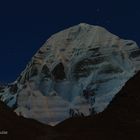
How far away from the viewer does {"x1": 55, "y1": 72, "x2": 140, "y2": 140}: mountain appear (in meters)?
64.9

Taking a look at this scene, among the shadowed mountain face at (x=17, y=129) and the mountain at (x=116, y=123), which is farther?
the mountain at (x=116, y=123)

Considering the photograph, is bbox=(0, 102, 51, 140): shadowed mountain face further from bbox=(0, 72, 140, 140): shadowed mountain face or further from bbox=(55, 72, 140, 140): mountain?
bbox=(55, 72, 140, 140): mountain

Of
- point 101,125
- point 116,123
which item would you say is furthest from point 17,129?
point 116,123

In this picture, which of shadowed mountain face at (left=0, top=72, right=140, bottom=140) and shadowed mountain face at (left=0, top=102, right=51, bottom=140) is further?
shadowed mountain face at (left=0, top=72, right=140, bottom=140)

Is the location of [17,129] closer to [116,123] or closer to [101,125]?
[101,125]

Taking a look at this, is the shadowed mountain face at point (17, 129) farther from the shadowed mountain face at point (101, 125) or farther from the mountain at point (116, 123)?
the mountain at point (116, 123)

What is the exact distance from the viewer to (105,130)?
68562 millimetres

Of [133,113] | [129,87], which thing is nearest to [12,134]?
[133,113]

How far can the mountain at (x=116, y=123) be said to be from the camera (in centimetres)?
6494

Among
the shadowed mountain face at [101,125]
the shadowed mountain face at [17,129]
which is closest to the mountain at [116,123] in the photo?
the shadowed mountain face at [101,125]

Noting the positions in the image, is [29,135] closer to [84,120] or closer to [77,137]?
[77,137]

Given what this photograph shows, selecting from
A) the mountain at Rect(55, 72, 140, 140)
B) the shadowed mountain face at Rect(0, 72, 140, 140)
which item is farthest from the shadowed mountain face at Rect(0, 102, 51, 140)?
the mountain at Rect(55, 72, 140, 140)

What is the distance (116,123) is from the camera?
71.8 m

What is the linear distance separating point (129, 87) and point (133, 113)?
11131 millimetres
